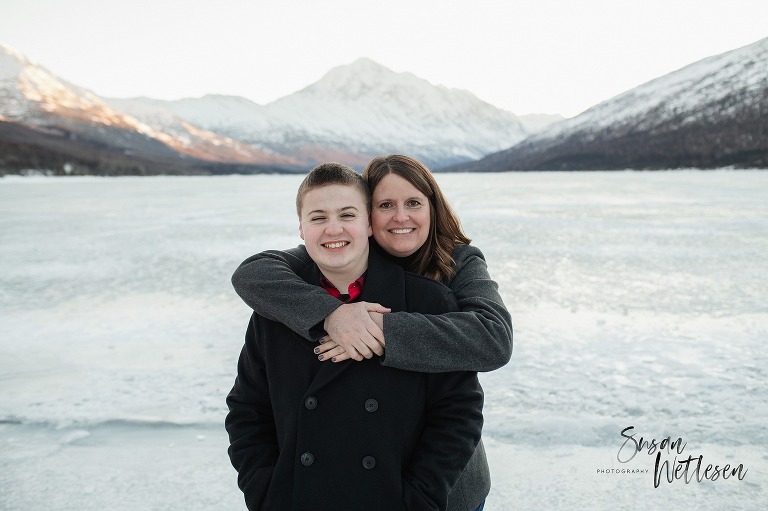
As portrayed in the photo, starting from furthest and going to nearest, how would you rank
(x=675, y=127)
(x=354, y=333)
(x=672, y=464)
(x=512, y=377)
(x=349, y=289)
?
(x=675, y=127), (x=512, y=377), (x=672, y=464), (x=349, y=289), (x=354, y=333)

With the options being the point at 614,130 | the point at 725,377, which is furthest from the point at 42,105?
the point at 725,377

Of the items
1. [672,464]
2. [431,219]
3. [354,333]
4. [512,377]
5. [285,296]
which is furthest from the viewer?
[512,377]

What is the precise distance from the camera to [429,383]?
1.65 metres

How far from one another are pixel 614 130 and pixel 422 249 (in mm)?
147163

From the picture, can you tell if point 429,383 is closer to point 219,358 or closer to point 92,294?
point 219,358

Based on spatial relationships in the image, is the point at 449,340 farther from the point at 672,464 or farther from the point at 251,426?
the point at 672,464

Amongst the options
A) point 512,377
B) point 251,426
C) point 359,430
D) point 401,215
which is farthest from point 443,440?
point 512,377

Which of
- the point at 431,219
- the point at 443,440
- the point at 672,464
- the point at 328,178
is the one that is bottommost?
the point at 672,464

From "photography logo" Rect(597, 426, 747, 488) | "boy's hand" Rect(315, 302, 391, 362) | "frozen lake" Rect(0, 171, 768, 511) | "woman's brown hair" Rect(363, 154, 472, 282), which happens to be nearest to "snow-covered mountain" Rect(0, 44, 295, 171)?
"frozen lake" Rect(0, 171, 768, 511)

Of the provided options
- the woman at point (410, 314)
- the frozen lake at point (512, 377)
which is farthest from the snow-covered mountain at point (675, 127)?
the woman at point (410, 314)

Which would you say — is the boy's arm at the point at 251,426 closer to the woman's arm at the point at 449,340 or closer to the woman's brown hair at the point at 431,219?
the woman's arm at the point at 449,340

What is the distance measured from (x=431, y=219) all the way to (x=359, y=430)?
0.89 m

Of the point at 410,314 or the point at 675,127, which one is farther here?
the point at 675,127

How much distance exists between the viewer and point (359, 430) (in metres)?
1.57
